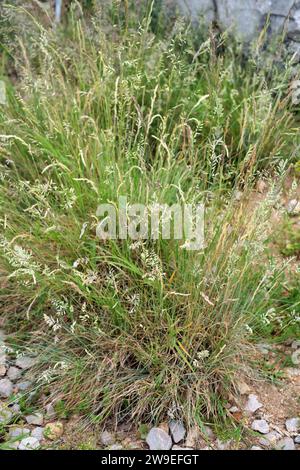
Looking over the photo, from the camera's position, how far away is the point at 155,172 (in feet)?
8.76

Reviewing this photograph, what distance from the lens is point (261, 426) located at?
2303mm

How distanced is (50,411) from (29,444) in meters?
→ 0.16

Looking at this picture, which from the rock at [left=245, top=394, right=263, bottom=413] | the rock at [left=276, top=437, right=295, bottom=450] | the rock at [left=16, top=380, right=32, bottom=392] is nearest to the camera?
the rock at [left=276, top=437, right=295, bottom=450]

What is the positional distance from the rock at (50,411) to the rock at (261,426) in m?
0.79

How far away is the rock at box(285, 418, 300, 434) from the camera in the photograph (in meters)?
2.30

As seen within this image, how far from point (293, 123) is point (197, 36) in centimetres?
82

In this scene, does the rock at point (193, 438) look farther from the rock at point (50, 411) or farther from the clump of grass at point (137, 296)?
the rock at point (50, 411)

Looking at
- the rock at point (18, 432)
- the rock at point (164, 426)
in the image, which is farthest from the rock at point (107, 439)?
the rock at point (18, 432)

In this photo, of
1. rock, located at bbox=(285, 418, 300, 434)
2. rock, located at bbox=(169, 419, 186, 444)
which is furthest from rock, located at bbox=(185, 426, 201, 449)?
rock, located at bbox=(285, 418, 300, 434)

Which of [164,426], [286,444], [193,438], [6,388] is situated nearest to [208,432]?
[193,438]

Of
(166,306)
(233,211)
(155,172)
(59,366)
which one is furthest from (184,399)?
(155,172)

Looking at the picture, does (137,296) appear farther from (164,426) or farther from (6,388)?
(6,388)

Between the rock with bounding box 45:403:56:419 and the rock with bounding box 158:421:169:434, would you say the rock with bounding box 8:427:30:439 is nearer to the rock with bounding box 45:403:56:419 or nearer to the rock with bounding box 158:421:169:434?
the rock with bounding box 45:403:56:419

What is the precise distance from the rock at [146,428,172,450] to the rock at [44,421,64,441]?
0.35 meters
